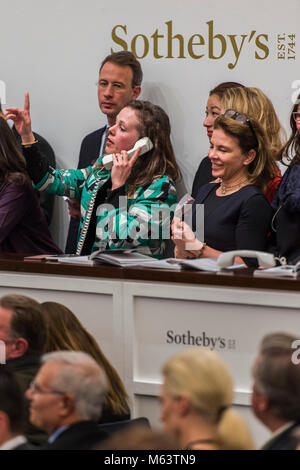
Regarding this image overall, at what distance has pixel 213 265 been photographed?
360 cm

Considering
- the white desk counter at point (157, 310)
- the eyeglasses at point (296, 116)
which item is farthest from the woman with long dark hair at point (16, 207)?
the eyeglasses at point (296, 116)

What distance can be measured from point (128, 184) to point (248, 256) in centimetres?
100

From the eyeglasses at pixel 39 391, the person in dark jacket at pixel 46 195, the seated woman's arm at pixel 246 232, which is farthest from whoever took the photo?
the person in dark jacket at pixel 46 195

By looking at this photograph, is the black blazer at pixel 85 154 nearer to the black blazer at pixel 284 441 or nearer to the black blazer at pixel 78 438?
the black blazer at pixel 78 438

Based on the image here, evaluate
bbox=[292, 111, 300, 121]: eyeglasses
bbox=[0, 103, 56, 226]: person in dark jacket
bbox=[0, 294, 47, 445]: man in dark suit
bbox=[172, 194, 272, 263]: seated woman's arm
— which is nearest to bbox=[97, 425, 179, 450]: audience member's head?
bbox=[0, 294, 47, 445]: man in dark suit

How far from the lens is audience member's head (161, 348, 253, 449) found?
203 cm

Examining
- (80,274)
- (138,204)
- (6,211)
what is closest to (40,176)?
→ (6,211)

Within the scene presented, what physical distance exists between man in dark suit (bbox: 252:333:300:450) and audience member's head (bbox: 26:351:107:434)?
1.56 ft

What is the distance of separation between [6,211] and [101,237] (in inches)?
19.7

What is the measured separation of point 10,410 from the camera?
98.3 inches

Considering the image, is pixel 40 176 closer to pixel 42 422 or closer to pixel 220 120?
pixel 220 120

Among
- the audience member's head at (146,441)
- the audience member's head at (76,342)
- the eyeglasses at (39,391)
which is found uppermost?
the audience member's head at (146,441)

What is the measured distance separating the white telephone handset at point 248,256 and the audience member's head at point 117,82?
1.80 meters

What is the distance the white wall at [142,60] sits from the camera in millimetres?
5062
